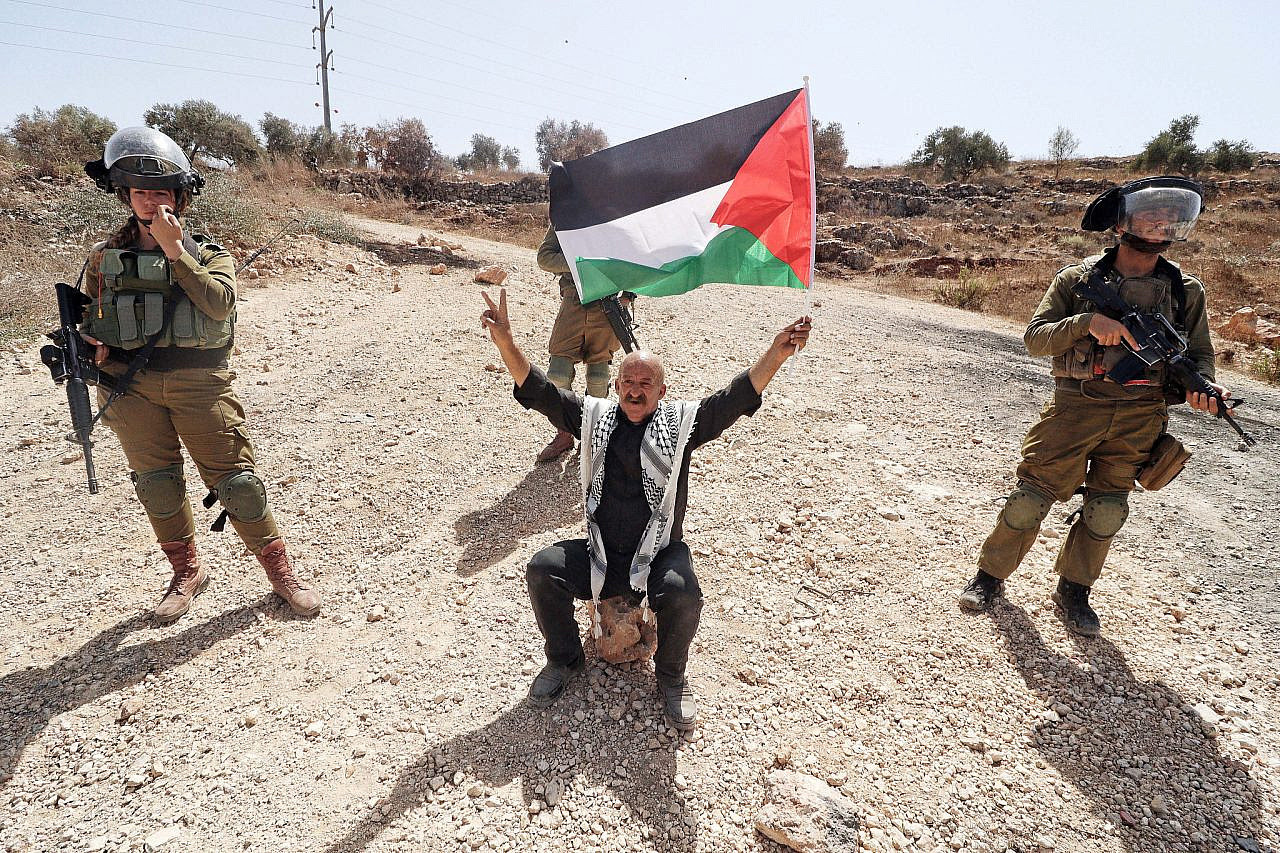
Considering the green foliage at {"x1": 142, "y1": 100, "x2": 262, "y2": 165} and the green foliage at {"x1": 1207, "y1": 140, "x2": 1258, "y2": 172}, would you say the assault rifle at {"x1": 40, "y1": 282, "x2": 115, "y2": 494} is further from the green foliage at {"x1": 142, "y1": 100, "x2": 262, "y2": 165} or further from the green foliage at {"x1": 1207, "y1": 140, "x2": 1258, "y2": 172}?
the green foliage at {"x1": 1207, "y1": 140, "x2": 1258, "y2": 172}

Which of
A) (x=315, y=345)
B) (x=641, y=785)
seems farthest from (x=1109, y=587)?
(x=315, y=345)

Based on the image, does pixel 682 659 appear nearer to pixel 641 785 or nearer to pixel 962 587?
pixel 641 785

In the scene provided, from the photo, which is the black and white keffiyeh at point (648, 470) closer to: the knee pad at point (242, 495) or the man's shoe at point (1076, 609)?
the knee pad at point (242, 495)

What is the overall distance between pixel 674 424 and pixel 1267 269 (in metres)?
17.9

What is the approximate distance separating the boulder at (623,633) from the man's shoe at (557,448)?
2.19 meters

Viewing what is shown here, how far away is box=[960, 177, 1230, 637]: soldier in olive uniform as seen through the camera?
279cm

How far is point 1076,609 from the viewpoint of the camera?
10.8 ft

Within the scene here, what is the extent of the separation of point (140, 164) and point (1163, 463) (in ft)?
15.5

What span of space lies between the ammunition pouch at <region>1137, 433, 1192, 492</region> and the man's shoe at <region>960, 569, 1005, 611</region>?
82cm

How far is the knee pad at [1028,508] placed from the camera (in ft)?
10.4

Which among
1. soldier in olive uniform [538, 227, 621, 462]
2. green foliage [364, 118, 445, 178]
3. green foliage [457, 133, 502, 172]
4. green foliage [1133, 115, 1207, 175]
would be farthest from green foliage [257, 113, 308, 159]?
green foliage [1133, 115, 1207, 175]

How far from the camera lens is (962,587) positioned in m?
3.55

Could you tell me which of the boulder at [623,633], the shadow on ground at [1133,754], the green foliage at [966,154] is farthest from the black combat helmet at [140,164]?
the green foliage at [966,154]

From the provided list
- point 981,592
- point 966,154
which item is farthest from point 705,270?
point 966,154
